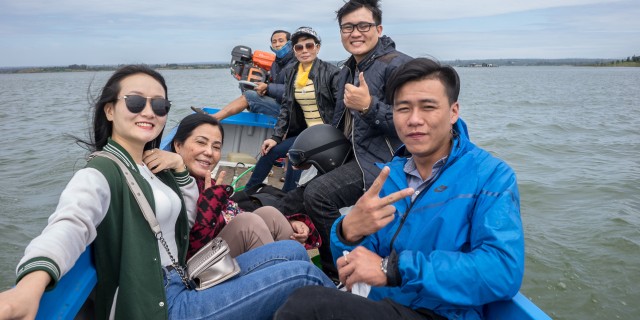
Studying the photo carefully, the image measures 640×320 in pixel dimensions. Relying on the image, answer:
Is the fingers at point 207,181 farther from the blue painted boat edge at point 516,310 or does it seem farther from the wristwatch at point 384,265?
the blue painted boat edge at point 516,310

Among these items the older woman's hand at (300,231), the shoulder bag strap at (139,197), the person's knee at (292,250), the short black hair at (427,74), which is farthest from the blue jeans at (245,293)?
the older woman's hand at (300,231)

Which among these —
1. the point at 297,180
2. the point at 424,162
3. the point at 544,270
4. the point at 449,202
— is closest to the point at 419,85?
the point at 424,162

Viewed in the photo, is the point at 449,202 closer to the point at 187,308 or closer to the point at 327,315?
the point at 327,315

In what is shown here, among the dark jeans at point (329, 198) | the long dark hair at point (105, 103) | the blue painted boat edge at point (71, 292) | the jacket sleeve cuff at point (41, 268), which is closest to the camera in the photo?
the jacket sleeve cuff at point (41, 268)

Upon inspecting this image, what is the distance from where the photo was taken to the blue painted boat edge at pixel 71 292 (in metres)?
1.66

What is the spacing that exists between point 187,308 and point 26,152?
14.5 meters

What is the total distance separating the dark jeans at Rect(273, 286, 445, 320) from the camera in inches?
75.6

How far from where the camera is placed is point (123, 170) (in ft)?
6.78

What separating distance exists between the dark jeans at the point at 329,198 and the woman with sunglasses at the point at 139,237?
44.3 inches

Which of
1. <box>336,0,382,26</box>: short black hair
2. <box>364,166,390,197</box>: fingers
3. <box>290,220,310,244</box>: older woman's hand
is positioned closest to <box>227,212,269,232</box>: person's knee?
<box>290,220,310,244</box>: older woman's hand

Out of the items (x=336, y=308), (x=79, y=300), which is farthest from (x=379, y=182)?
(x=79, y=300)

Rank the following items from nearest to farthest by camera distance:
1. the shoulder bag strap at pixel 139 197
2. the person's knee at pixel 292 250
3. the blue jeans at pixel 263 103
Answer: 1. the shoulder bag strap at pixel 139 197
2. the person's knee at pixel 292 250
3. the blue jeans at pixel 263 103

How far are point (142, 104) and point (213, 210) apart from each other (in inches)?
29.8

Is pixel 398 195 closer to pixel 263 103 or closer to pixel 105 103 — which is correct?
pixel 105 103
